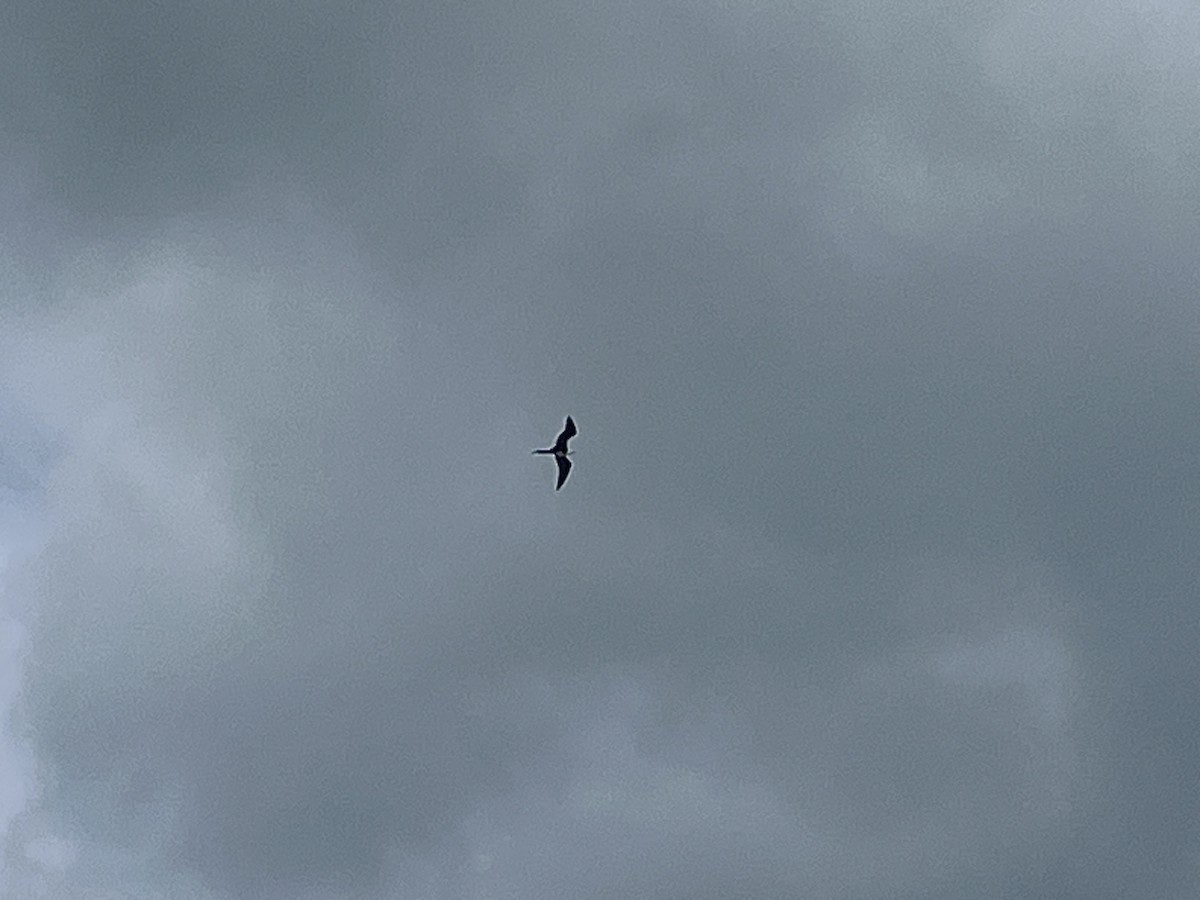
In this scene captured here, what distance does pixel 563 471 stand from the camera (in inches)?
6486
